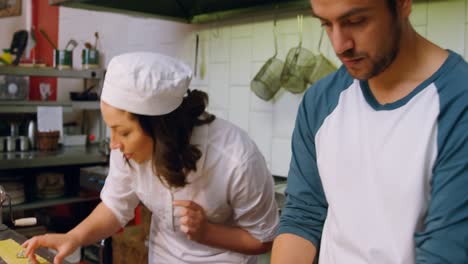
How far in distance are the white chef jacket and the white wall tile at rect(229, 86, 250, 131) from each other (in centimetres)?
115

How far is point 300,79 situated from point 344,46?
1471 millimetres

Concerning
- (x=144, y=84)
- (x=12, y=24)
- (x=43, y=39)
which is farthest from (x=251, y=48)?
(x=12, y=24)

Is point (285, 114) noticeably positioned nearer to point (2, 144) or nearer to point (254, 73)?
point (254, 73)

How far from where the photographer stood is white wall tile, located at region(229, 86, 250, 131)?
2.61 meters

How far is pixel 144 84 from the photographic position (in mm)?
1289

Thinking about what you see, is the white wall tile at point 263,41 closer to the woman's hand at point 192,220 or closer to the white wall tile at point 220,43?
the white wall tile at point 220,43

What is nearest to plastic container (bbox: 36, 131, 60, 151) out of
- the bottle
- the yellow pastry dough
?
the bottle

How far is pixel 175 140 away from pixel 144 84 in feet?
0.56

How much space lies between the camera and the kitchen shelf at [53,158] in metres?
2.65

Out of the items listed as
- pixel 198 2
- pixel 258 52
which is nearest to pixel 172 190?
pixel 258 52

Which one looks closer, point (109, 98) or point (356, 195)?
point (356, 195)

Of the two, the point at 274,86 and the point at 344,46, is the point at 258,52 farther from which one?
the point at 344,46

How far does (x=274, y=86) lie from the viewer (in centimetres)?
239

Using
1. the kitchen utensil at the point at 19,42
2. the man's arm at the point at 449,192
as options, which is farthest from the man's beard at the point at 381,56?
the kitchen utensil at the point at 19,42
